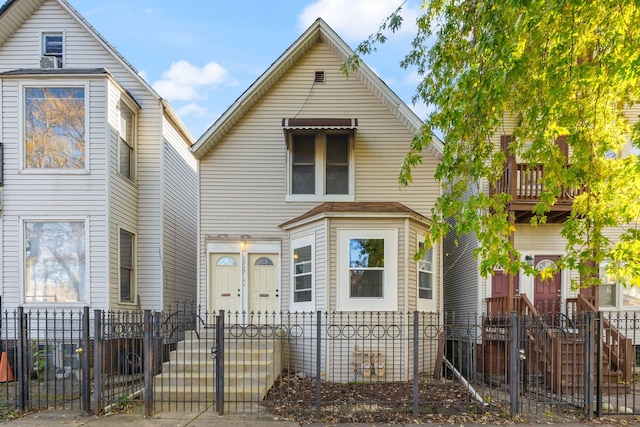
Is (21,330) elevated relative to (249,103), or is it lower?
lower

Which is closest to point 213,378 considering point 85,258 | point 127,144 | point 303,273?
point 303,273

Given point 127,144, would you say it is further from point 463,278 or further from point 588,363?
point 588,363

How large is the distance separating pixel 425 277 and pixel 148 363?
715 cm

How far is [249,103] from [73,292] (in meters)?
6.74

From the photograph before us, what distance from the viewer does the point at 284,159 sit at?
12.0 meters

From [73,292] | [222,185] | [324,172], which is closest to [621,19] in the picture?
[324,172]

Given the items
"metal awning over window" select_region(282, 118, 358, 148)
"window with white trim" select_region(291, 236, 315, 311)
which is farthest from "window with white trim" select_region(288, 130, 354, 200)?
"window with white trim" select_region(291, 236, 315, 311)

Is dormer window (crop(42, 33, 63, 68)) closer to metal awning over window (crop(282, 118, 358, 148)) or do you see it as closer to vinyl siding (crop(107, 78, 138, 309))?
vinyl siding (crop(107, 78, 138, 309))

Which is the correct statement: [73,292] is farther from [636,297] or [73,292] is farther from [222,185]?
[636,297]

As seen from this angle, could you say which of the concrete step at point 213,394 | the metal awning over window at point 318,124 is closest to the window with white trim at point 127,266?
the concrete step at point 213,394

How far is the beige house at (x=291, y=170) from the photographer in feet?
38.0

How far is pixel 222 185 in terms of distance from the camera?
11.9 meters

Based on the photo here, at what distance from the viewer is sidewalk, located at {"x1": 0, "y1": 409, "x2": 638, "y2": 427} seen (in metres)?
6.80

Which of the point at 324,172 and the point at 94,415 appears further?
the point at 324,172
